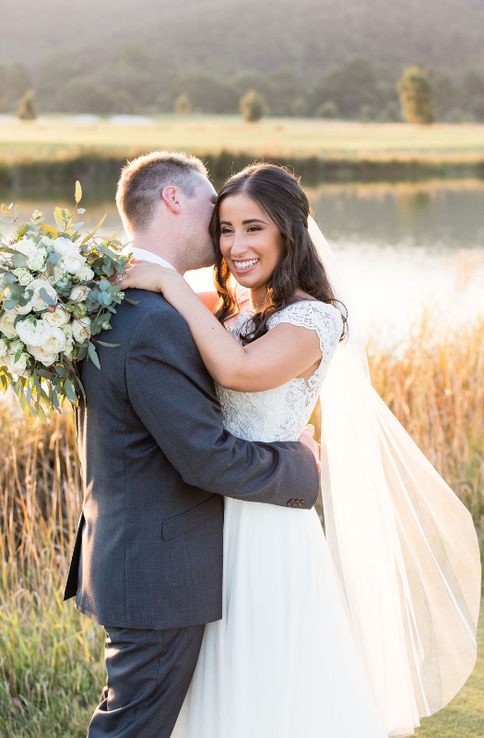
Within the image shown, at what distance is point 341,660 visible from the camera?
2146mm

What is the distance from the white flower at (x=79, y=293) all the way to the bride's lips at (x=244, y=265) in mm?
662

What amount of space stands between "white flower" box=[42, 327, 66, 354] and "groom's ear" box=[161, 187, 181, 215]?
0.62 meters

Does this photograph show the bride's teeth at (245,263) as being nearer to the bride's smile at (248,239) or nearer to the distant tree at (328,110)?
the bride's smile at (248,239)

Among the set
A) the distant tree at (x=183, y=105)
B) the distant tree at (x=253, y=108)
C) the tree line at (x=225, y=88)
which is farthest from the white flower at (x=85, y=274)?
the tree line at (x=225, y=88)

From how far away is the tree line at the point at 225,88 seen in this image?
42531 millimetres

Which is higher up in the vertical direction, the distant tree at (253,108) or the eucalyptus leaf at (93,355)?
the distant tree at (253,108)

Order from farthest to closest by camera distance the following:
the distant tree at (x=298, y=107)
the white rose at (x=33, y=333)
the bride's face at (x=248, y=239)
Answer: the distant tree at (x=298, y=107)
the bride's face at (x=248, y=239)
the white rose at (x=33, y=333)

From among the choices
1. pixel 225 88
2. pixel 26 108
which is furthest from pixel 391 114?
pixel 26 108

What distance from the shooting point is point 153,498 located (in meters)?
1.90

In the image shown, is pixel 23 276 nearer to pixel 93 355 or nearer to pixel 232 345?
pixel 93 355

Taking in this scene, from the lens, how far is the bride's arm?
192 centimetres

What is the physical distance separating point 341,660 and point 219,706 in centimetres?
39

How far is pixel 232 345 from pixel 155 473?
0.41 m

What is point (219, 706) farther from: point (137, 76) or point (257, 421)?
point (137, 76)
